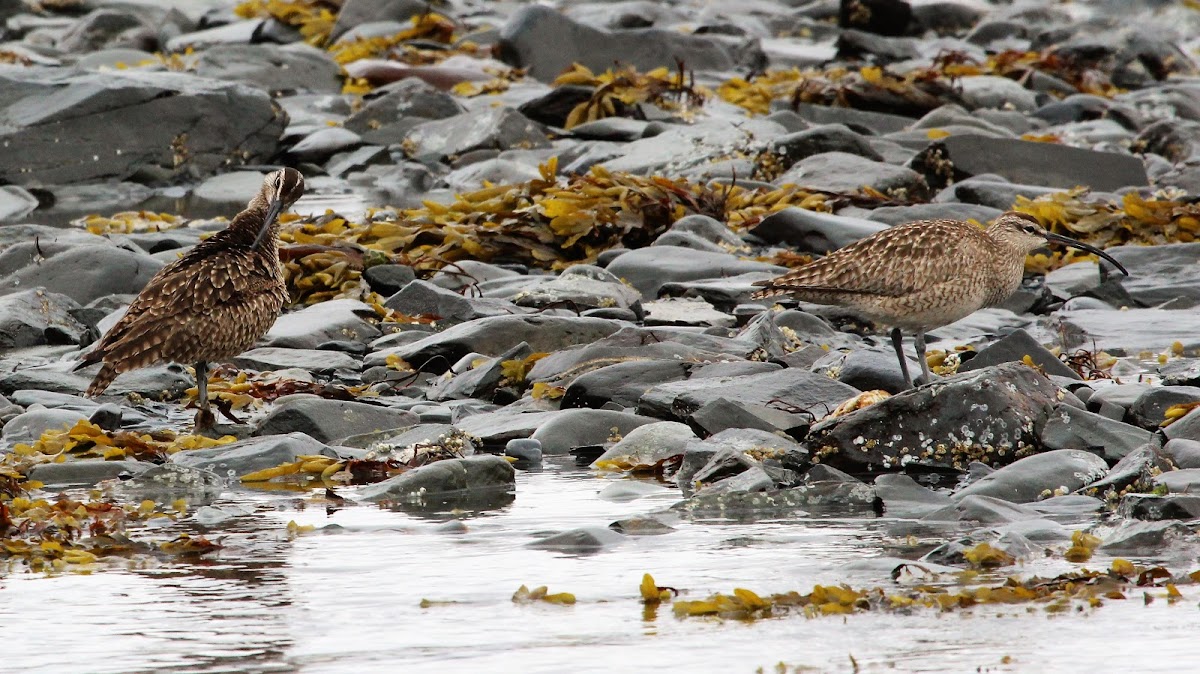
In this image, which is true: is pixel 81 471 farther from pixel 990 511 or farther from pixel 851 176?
pixel 851 176

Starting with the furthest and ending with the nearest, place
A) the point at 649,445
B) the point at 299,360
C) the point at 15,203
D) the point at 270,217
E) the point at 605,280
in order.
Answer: the point at 15,203, the point at 605,280, the point at 299,360, the point at 270,217, the point at 649,445

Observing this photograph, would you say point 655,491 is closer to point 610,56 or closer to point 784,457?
point 784,457

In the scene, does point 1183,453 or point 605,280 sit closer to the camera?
point 1183,453

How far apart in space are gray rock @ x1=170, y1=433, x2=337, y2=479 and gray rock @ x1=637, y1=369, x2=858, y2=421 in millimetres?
1544

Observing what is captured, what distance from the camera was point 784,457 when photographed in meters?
6.88

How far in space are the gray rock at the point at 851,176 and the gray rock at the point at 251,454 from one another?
6.47 m

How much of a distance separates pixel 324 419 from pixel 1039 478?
10.7 feet

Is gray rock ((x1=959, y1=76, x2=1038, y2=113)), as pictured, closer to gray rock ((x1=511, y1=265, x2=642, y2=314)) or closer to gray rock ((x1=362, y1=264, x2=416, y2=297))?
gray rock ((x1=511, y1=265, x2=642, y2=314))

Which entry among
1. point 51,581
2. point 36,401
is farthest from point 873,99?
point 51,581

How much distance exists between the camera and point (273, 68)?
69.5ft

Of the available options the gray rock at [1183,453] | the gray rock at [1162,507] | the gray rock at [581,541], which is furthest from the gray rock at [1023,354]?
the gray rock at [581,541]

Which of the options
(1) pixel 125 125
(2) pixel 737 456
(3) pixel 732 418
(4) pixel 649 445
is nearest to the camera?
(2) pixel 737 456

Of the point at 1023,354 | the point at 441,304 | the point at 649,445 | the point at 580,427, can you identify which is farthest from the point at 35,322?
the point at 1023,354

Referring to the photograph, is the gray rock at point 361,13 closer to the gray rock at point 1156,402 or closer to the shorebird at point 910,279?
the shorebird at point 910,279
